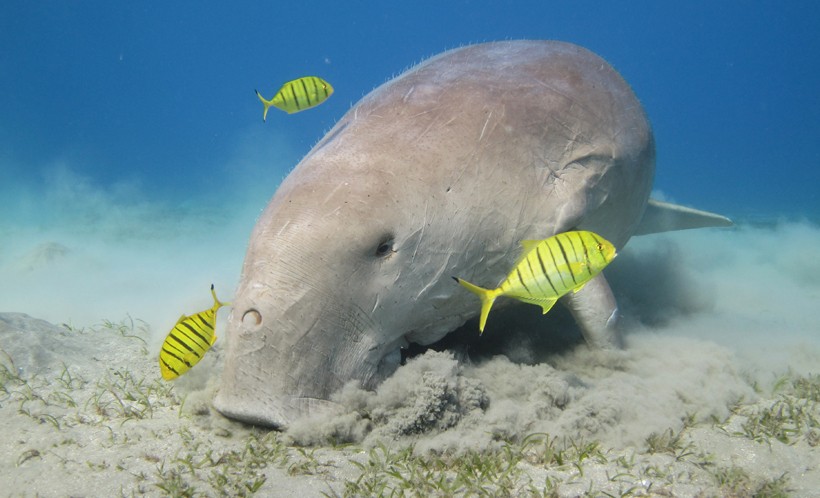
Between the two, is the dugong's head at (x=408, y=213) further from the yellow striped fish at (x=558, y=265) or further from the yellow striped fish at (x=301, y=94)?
the yellow striped fish at (x=301, y=94)

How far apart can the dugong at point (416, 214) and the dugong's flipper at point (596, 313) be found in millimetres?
14

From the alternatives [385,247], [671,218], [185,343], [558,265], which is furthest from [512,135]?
[671,218]

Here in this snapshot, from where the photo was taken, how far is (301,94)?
17.8 ft

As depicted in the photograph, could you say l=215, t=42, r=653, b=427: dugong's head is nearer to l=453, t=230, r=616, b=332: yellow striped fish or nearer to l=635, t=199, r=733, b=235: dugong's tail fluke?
l=453, t=230, r=616, b=332: yellow striped fish

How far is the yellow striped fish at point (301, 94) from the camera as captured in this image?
17.8 feet

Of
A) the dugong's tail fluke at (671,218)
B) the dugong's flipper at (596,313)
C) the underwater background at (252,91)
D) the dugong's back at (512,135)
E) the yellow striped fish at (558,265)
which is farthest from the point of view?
the underwater background at (252,91)

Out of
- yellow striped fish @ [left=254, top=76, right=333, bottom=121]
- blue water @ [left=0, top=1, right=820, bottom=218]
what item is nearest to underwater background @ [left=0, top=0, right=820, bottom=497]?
yellow striped fish @ [left=254, top=76, right=333, bottom=121]

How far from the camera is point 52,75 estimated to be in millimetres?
106125

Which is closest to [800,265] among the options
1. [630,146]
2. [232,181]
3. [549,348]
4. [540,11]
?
[630,146]

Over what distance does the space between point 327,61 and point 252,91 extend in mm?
24821

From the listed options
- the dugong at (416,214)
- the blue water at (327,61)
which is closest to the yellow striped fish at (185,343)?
the dugong at (416,214)

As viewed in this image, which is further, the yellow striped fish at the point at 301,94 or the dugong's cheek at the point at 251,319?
the yellow striped fish at the point at 301,94

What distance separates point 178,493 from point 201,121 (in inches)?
4572

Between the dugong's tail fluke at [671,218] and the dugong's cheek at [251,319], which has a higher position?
the dugong's tail fluke at [671,218]
